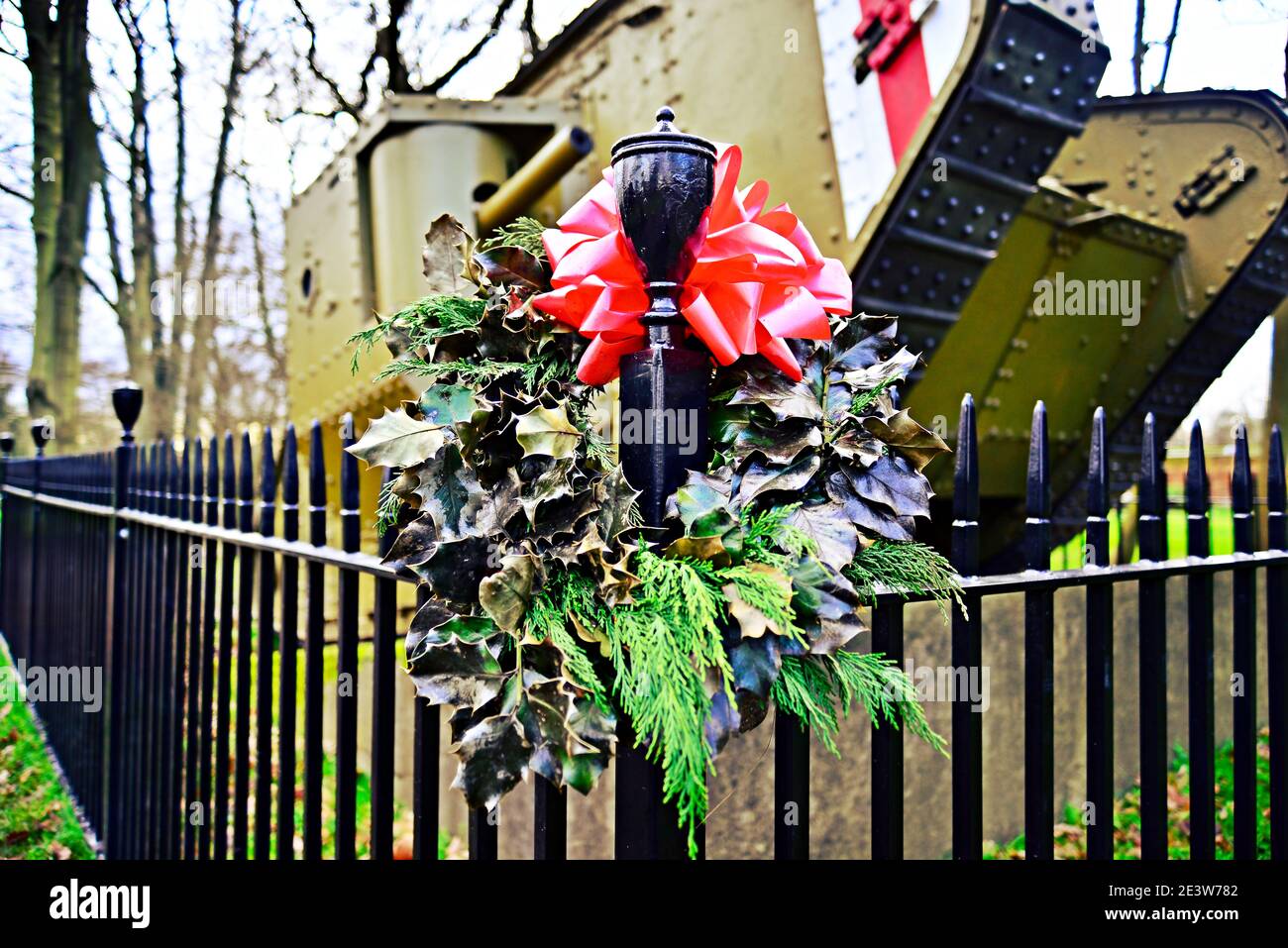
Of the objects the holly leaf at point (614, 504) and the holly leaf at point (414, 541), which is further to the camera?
the holly leaf at point (414, 541)

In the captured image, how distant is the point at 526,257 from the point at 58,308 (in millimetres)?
10897

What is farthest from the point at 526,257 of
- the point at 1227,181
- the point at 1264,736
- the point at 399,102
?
the point at 1264,736

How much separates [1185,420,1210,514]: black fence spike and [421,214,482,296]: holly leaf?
62.7 inches

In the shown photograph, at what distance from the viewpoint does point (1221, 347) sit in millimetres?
5684

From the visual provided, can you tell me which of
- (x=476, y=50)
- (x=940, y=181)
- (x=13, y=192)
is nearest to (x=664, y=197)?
(x=940, y=181)

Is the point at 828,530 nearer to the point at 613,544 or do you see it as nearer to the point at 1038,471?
the point at 613,544

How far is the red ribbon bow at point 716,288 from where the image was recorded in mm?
1238

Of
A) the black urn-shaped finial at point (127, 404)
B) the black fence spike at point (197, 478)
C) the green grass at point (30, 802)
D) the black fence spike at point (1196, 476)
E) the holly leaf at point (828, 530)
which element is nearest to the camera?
the holly leaf at point (828, 530)

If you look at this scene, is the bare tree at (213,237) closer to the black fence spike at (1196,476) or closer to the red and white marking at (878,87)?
the red and white marking at (878,87)

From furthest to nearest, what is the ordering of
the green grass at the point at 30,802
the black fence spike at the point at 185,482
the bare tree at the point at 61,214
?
the bare tree at the point at 61,214, the green grass at the point at 30,802, the black fence spike at the point at 185,482

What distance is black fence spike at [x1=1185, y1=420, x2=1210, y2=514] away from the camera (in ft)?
6.77

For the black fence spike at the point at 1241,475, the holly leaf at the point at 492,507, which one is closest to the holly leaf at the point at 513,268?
the holly leaf at the point at 492,507

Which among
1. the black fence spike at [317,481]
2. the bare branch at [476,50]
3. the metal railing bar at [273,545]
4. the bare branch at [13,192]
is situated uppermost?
the bare branch at [476,50]

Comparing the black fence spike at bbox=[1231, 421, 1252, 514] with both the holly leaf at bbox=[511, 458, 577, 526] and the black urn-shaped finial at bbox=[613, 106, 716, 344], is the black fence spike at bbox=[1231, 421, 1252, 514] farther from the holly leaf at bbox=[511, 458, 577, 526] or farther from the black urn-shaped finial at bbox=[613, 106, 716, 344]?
the holly leaf at bbox=[511, 458, 577, 526]
